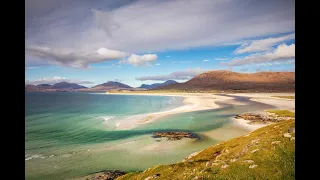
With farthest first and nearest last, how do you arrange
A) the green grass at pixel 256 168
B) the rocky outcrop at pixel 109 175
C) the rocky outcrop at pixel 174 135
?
the rocky outcrop at pixel 174 135
the rocky outcrop at pixel 109 175
the green grass at pixel 256 168

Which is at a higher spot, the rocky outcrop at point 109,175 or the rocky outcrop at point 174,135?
the rocky outcrop at point 174,135

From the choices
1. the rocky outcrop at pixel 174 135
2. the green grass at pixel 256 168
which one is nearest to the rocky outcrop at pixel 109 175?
the green grass at pixel 256 168

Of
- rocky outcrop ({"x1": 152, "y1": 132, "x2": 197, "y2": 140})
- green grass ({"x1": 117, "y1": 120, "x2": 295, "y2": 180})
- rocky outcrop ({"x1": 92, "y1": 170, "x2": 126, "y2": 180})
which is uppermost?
green grass ({"x1": 117, "y1": 120, "x2": 295, "y2": 180})

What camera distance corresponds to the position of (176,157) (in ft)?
67.5

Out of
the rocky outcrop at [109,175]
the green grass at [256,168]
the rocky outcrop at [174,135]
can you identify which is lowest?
the rocky outcrop at [109,175]

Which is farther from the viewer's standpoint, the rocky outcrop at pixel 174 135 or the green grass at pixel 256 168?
the rocky outcrop at pixel 174 135

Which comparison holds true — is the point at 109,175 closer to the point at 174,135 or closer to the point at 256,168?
the point at 256,168

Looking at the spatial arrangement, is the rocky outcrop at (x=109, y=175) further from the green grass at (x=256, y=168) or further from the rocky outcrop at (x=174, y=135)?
the rocky outcrop at (x=174, y=135)

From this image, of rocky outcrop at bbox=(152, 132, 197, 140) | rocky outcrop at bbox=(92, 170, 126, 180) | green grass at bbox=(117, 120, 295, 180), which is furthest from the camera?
rocky outcrop at bbox=(152, 132, 197, 140)

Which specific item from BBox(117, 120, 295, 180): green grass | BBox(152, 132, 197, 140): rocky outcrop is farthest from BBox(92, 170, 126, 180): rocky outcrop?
BBox(152, 132, 197, 140): rocky outcrop

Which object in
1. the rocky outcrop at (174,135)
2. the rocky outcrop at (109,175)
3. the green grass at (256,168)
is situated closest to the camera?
the green grass at (256,168)

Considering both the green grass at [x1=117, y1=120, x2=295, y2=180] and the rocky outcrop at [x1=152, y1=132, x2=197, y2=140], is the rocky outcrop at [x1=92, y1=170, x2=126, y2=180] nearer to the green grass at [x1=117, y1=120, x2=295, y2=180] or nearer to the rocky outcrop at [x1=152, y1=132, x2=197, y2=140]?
the green grass at [x1=117, y1=120, x2=295, y2=180]
